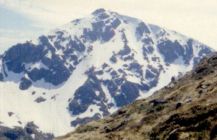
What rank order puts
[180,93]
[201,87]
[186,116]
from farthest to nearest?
[180,93] < [201,87] < [186,116]

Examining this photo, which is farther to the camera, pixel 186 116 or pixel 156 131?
pixel 156 131

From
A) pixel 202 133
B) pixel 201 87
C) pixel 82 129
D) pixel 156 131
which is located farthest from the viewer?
pixel 82 129

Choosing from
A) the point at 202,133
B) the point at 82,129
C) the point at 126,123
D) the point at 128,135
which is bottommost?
the point at 202,133

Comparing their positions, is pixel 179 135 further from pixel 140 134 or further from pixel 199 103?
pixel 140 134

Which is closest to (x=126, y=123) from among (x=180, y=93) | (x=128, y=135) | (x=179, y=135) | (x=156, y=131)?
(x=180, y=93)

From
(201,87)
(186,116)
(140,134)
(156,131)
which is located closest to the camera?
(186,116)

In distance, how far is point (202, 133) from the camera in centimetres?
8631

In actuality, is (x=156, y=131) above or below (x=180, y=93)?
below

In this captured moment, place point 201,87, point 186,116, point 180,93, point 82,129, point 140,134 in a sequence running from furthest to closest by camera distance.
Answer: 1. point 82,129
2. point 180,93
3. point 201,87
4. point 140,134
5. point 186,116

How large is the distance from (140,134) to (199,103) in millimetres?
17224

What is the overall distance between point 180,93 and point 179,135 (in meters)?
81.8

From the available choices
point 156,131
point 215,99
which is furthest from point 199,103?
point 156,131

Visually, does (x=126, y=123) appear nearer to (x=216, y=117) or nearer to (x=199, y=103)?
(x=199, y=103)

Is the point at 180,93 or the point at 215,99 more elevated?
the point at 180,93
